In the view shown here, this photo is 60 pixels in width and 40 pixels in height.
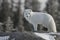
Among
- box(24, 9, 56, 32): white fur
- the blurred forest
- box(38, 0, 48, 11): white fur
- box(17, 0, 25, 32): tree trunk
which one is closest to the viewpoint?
box(24, 9, 56, 32): white fur

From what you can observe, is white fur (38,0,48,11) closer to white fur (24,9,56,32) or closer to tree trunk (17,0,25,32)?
tree trunk (17,0,25,32)

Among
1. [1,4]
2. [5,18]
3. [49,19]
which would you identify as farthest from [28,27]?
[49,19]

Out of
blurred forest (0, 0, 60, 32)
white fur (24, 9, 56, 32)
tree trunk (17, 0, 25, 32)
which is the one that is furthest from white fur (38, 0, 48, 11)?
white fur (24, 9, 56, 32)

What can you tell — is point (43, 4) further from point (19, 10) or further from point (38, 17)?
point (38, 17)

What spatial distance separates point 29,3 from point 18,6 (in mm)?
503

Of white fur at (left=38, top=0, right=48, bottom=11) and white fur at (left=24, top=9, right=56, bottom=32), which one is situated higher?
white fur at (left=38, top=0, right=48, bottom=11)

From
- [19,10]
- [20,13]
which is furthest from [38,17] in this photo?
[19,10]

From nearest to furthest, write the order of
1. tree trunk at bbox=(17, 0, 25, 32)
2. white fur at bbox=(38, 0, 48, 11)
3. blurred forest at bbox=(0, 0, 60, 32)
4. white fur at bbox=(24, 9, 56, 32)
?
white fur at bbox=(24, 9, 56, 32) → tree trunk at bbox=(17, 0, 25, 32) → blurred forest at bbox=(0, 0, 60, 32) → white fur at bbox=(38, 0, 48, 11)

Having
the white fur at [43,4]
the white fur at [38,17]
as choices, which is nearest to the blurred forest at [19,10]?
the white fur at [43,4]

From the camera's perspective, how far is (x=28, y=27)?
6.19 metres

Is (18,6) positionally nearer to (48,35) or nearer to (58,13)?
(58,13)

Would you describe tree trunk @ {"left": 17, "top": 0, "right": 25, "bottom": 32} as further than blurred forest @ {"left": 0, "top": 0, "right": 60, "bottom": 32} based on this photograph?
No

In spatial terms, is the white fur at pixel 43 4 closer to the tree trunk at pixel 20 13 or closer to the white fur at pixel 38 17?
→ the tree trunk at pixel 20 13

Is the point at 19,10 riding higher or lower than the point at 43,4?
lower
